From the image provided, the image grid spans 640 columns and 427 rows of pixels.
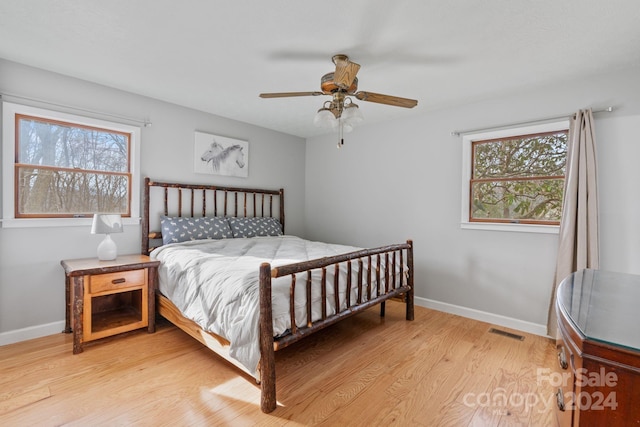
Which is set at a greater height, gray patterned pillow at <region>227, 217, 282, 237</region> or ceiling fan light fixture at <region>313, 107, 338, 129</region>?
ceiling fan light fixture at <region>313, 107, 338, 129</region>

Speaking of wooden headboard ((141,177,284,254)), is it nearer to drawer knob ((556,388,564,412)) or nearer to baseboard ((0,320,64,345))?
baseboard ((0,320,64,345))

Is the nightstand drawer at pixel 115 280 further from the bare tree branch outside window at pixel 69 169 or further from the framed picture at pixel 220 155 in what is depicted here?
the framed picture at pixel 220 155

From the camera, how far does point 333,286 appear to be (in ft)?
7.56

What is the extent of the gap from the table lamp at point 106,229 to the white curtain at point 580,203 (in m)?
3.82

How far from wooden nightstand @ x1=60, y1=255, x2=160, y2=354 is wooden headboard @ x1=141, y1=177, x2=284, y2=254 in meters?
0.46

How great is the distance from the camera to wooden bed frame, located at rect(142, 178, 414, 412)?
1.77 metres

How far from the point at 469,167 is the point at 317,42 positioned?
7.16 feet

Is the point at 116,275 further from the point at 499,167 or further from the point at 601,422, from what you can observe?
the point at 499,167

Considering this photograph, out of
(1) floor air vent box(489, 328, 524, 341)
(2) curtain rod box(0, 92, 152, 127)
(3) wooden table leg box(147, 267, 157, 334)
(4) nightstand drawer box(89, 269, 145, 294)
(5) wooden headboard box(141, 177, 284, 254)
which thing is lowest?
(1) floor air vent box(489, 328, 524, 341)

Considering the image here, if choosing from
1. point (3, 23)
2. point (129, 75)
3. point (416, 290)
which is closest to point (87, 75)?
point (129, 75)

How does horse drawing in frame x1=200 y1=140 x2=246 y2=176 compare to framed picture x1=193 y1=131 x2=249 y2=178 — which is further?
horse drawing in frame x1=200 y1=140 x2=246 y2=176

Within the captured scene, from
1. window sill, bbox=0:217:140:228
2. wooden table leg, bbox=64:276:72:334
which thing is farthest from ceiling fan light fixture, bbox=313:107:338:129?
wooden table leg, bbox=64:276:72:334

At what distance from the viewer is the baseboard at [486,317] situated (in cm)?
292

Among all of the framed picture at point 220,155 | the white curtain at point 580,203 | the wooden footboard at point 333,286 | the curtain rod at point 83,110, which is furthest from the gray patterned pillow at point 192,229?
the white curtain at point 580,203
